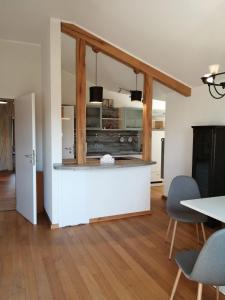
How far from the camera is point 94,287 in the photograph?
2318 millimetres

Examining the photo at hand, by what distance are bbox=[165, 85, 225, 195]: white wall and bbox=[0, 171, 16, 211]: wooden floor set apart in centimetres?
306

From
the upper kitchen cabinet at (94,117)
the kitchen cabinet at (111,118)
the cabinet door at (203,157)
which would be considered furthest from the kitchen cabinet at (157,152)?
the cabinet door at (203,157)

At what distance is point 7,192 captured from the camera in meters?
5.71

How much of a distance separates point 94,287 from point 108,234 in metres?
1.17

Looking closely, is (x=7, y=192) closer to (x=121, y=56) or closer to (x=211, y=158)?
(x=121, y=56)

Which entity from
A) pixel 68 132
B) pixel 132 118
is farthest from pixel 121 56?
pixel 132 118

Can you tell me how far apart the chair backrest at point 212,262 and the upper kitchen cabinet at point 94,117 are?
5230 millimetres

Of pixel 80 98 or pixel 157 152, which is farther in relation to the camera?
pixel 157 152

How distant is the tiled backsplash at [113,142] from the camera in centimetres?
695

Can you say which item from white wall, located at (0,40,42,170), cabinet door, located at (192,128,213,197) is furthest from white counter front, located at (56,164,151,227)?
white wall, located at (0,40,42,170)

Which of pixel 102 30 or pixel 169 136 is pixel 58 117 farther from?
pixel 169 136

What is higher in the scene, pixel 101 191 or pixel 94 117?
pixel 94 117

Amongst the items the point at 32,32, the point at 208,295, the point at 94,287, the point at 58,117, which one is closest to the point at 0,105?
the point at 32,32

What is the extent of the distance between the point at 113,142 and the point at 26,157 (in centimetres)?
350
